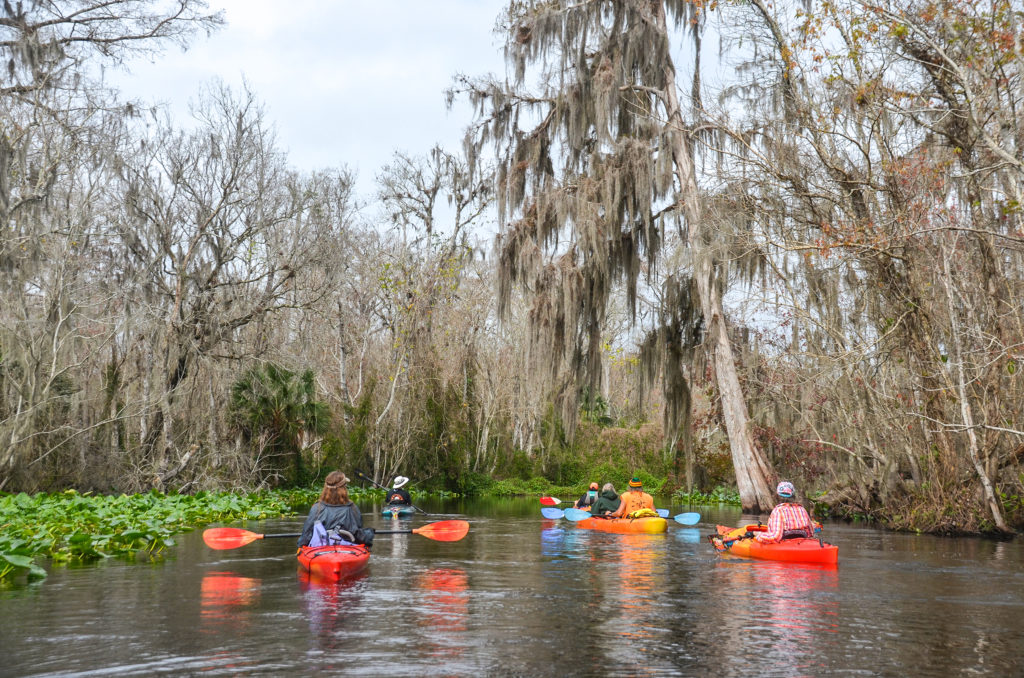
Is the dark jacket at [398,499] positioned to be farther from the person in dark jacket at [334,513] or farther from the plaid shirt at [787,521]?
the plaid shirt at [787,521]

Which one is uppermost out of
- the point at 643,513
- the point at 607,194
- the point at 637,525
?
the point at 607,194

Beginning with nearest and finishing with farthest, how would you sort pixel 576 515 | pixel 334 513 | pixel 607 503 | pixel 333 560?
pixel 333 560
pixel 334 513
pixel 607 503
pixel 576 515

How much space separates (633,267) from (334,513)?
11.0 meters

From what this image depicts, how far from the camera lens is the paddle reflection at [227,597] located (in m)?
7.46

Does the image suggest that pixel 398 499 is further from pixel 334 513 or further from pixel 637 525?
pixel 334 513

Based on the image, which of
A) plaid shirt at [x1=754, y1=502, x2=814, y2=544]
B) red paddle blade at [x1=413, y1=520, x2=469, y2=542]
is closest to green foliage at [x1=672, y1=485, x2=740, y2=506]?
plaid shirt at [x1=754, y1=502, x2=814, y2=544]

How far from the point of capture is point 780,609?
830cm

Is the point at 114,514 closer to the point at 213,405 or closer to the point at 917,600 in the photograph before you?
the point at 213,405

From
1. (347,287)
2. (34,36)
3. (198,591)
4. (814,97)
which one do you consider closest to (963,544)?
(814,97)

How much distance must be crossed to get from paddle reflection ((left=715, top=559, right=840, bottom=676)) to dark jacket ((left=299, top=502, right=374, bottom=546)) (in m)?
4.39

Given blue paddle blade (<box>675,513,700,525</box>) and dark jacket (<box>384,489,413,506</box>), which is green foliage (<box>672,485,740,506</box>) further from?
dark jacket (<box>384,489,413,506</box>)

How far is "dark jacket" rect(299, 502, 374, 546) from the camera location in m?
10.7

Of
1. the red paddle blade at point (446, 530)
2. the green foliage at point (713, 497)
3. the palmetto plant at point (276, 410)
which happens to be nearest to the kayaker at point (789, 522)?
the red paddle blade at point (446, 530)

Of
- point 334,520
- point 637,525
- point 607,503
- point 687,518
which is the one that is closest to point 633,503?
point 607,503
